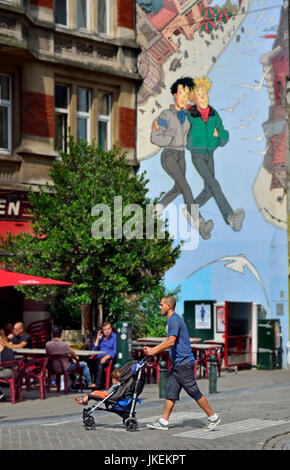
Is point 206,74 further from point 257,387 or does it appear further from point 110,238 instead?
point 257,387

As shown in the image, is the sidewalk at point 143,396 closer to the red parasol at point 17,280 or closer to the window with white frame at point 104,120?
the red parasol at point 17,280

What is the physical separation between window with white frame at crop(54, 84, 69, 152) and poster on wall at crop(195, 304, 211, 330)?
Answer: 18.8ft

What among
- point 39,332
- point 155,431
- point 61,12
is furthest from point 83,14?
point 155,431

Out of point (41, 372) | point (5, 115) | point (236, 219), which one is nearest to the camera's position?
point (41, 372)

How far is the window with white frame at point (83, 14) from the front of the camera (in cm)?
2500

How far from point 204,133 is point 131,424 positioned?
15255 mm

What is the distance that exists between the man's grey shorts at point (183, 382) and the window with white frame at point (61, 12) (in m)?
15.3

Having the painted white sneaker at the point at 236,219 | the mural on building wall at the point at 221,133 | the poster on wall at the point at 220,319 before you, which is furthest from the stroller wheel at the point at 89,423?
the painted white sneaker at the point at 236,219

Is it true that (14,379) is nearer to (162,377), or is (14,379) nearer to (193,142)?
(162,377)

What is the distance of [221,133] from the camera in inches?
995

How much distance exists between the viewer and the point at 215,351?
21.1 meters

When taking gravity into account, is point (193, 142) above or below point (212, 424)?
above
